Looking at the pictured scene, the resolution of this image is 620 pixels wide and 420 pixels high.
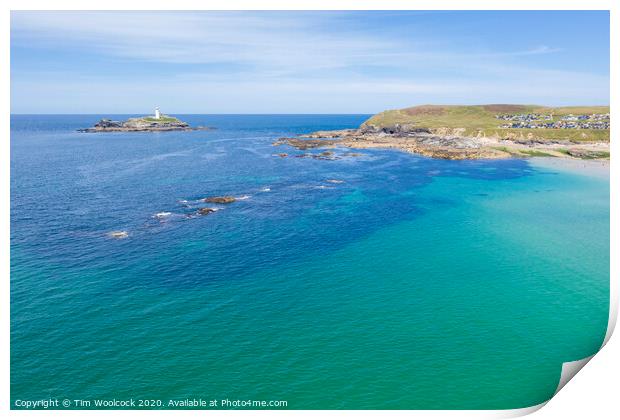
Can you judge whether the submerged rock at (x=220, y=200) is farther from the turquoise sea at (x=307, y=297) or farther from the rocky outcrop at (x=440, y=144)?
the rocky outcrop at (x=440, y=144)

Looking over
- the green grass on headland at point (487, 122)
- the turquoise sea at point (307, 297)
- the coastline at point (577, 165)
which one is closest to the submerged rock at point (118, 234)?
the turquoise sea at point (307, 297)

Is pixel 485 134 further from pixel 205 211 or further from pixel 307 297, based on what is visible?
pixel 307 297

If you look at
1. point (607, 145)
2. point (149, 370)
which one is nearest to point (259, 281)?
point (149, 370)

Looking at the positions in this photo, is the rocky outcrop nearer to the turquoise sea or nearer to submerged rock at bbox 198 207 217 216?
the turquoise sea

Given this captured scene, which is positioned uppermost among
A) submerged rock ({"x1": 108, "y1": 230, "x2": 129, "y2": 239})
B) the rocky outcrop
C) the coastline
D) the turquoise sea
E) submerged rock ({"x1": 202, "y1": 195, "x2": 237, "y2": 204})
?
the rocky outcrop

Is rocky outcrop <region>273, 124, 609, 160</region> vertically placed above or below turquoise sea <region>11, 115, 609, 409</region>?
above

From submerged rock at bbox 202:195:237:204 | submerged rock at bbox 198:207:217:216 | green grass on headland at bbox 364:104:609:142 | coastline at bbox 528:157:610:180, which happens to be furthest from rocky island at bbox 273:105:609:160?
submerged rock at bbox 198:207:217:216
